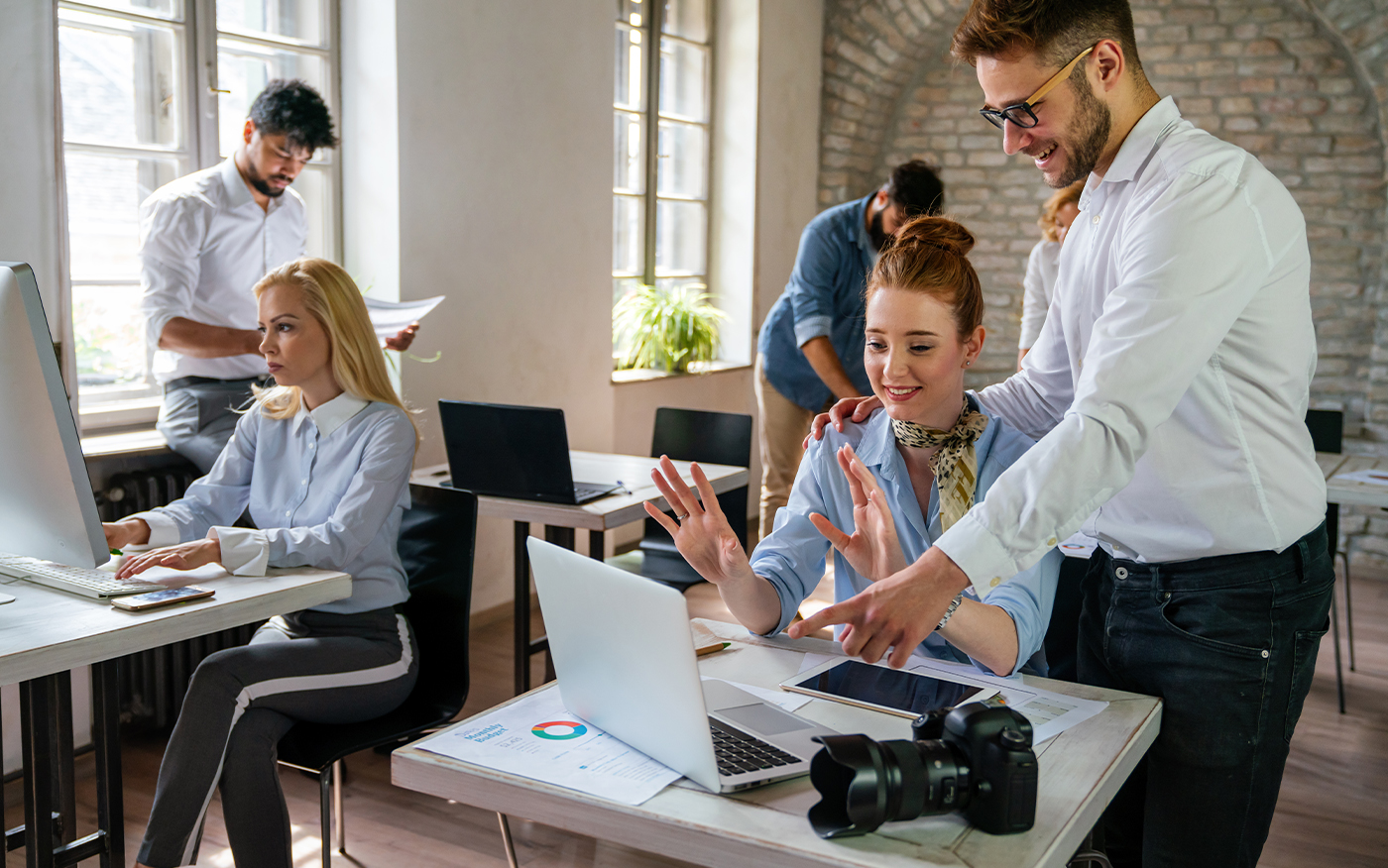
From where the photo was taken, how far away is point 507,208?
13.8 ft

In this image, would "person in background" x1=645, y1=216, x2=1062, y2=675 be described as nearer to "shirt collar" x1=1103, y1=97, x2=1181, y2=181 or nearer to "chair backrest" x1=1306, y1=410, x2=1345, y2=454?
"shirt collar" x1=1103, y1=97, x2=1181, y2=181

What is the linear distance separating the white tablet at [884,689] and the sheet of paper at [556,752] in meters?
0.31

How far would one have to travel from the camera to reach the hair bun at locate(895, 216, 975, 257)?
1.83 meters

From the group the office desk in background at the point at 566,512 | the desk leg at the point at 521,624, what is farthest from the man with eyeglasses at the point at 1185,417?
the desk leg at the point at 521,624

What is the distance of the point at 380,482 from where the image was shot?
7.55 feet

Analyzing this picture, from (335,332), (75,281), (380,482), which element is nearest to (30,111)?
(75,281)

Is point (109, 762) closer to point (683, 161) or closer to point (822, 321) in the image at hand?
point (822, 321)

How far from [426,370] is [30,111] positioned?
1.45m

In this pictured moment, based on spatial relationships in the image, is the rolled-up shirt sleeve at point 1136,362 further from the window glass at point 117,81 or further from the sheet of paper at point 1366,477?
the window glass at point 117,81

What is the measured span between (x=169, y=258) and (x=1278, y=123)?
16.5ft

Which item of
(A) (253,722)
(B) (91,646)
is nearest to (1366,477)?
(A) (253,722)

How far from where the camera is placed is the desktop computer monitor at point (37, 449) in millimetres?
1489

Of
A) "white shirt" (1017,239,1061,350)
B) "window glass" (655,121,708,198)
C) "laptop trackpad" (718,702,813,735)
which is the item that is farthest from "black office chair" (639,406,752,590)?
"window glass" (655,121,708,198)

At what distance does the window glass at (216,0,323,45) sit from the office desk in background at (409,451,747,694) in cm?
152
